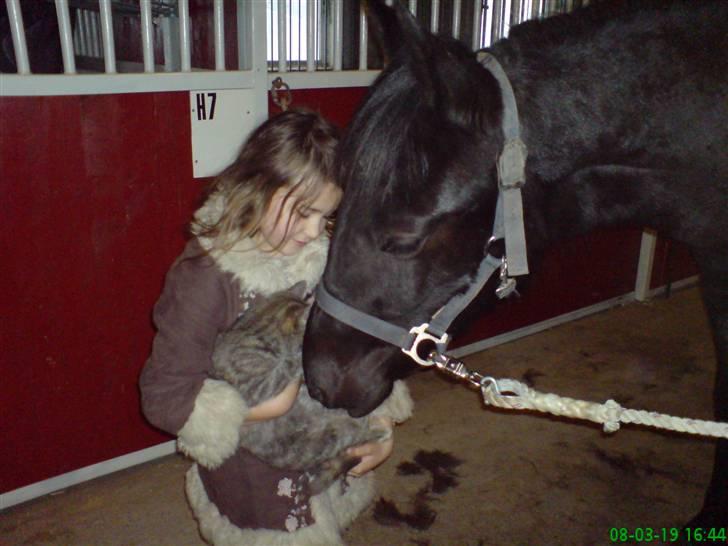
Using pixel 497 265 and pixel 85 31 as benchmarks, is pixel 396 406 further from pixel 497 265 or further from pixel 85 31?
pixel 85 31

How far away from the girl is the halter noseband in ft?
0.43

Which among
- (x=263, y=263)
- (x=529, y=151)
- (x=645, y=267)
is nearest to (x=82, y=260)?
(x=263, y=263)

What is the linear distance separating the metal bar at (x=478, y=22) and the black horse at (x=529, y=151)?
4.68 feet

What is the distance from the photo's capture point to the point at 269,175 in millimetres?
1086

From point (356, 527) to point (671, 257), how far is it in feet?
8.22

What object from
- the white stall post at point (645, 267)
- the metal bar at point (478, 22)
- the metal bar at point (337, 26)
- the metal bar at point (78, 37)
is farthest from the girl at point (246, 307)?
the white stall post at point (645, 267)

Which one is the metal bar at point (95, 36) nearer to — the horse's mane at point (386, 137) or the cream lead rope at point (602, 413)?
the horse's mane at point (386, 137)

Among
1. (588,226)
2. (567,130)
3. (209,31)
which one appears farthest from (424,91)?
(209,31)

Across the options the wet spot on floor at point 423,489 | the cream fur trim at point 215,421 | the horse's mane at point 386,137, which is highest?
the horse's mane at point 386,137

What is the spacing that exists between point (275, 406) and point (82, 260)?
0.91 meters

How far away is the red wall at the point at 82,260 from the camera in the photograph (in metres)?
1.60

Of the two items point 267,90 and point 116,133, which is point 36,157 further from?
point 267,90

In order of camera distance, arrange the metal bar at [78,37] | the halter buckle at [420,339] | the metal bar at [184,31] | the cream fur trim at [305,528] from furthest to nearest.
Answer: the metal bar at [78,37] < the metal bar at [184,31] < the cream fur trim at [305,528] < the halter buckle at [420,339]

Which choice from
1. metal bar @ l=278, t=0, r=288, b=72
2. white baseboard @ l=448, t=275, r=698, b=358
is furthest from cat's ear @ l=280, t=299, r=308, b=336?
white baseboard @ l=448, t=275, r=698, b=358
